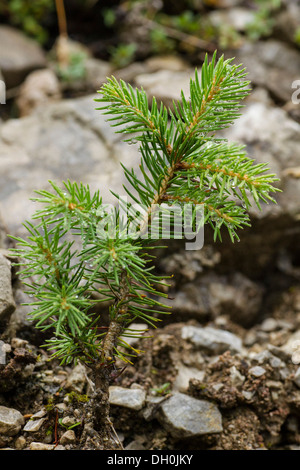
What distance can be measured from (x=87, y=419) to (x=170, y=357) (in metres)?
0.70

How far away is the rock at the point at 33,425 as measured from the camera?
169 centimetres

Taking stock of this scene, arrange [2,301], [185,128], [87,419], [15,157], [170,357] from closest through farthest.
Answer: [185,128] < [87,419] < [2,301] < [170,357] < [15,157]

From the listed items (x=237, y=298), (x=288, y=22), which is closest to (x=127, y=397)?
(x=237, y=298)

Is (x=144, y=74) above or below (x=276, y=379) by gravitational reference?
above

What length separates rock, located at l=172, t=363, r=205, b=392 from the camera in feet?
6.95

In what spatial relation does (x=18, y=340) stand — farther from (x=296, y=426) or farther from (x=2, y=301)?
(x=296, y=426)

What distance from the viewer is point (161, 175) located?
1.53m

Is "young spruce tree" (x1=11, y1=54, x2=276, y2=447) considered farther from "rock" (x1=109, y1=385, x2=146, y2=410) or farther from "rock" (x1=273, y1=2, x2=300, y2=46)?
"rock" (x1=273, y1=2, x2=300, y2=46)

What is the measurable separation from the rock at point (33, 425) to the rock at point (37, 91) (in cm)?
256

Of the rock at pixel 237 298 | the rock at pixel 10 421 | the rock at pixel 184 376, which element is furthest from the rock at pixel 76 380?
the rock at pixel 237 298

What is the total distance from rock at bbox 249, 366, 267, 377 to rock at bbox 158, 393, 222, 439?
247 millimetres

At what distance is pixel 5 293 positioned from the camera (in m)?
1.85

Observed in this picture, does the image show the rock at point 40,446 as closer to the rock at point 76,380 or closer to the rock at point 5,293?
the rock at point 76,380

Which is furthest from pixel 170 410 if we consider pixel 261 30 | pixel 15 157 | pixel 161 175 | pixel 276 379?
pixel 261 30
